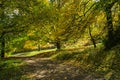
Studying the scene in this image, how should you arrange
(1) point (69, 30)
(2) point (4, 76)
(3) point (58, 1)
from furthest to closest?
(3) point (58, 1) < (1) point (69, 30) < (2) point (4, 76)

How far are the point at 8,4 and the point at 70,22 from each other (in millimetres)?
4541

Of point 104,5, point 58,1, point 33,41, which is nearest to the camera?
point 104,5

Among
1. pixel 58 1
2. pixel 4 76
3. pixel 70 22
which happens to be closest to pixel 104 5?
pixel 70 22

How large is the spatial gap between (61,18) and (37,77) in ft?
22.9

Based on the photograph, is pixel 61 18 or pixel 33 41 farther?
pixel 33 41

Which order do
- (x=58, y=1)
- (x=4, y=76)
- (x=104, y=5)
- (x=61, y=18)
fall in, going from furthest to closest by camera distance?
(x=58, y=1), (x=61, y=18), (x=4, y=76), (x=104, y=5)

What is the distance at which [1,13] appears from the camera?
48.5 feet

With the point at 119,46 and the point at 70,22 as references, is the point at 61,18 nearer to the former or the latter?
the point at 70,22

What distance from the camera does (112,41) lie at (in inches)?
666

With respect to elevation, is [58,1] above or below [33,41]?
above

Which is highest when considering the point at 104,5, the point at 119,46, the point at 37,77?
the point at 104,5

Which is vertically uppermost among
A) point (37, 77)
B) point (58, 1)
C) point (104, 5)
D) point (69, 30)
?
point (58, 1)

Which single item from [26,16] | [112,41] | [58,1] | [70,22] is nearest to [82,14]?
[70,22]

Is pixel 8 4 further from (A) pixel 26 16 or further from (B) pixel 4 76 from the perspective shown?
(B) pixel 4 76
